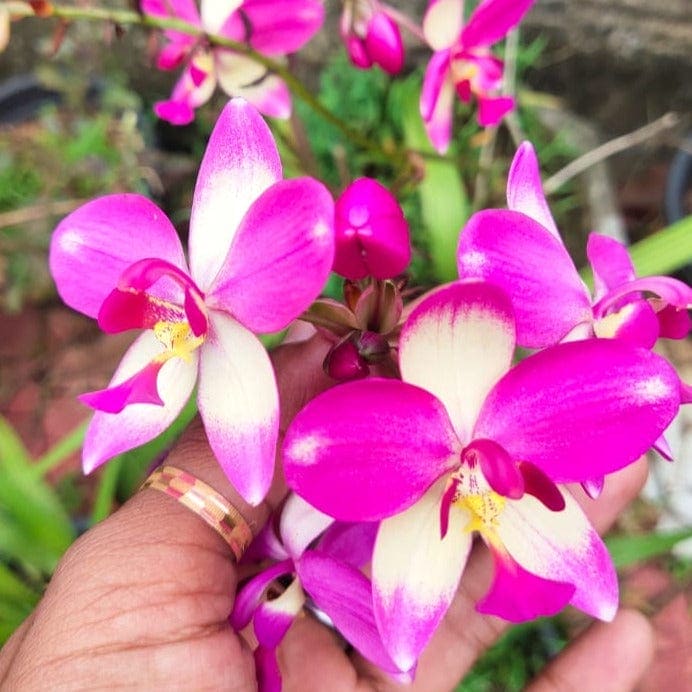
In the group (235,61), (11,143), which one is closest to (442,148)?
(235,61)

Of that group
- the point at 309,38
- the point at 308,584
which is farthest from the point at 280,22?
the point at 308,584

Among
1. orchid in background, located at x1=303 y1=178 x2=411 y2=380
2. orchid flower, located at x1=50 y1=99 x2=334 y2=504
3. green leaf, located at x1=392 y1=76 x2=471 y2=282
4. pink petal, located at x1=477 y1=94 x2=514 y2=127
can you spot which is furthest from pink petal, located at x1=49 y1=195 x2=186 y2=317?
green leaf, located at x1=392 y1=76 x2=471 y2=282

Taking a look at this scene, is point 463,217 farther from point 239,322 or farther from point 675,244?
point 239,322

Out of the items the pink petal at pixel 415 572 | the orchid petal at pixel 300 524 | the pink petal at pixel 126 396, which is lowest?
the orchid petal at pixel 300 524

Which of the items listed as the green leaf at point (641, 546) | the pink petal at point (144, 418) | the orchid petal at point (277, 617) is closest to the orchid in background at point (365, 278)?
the pink petal at point (144, 418)

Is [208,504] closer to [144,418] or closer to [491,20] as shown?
[144,418]

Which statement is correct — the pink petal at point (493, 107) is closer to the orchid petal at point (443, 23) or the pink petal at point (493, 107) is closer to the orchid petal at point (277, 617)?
the orchid petal at point (443, 23)

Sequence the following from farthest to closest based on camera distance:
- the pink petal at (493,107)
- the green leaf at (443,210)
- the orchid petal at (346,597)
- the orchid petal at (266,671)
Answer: the green leaf at (443,210)
the pink petal at (493,107)
the orchid petal at (266,671)
the orchid petal at (346,597)

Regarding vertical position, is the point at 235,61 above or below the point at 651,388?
above
